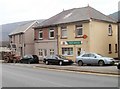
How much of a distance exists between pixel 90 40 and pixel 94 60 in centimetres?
700

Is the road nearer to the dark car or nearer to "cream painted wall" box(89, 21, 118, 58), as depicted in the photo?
"cream painted wall" box(89, 21, 118, 58)

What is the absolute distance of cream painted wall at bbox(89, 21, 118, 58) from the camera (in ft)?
130

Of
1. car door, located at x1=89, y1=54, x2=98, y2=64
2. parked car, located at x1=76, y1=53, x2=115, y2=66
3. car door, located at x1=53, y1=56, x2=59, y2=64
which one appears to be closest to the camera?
parked car, located at x1=76, y1=53, x2=115, y2=66

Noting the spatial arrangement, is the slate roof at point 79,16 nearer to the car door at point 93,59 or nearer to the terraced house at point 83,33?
the terraced house at point 83,33

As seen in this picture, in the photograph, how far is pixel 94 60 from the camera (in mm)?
32594

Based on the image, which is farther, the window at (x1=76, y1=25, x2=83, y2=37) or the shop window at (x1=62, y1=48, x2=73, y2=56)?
the shop window at (x1=62, y1=48, x2=73, y2=56)

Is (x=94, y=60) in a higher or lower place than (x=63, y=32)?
lower

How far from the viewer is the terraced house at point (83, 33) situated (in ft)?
130

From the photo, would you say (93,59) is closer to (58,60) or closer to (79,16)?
(58,60)

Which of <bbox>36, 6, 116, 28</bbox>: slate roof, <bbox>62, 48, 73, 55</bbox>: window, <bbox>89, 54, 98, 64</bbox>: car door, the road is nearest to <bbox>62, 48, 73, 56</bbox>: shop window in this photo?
<bbox>62, 48, 73, 55</bbox>: window

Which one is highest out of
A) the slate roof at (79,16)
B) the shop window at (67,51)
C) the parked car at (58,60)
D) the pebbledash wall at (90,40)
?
the slate roof at (79,16)

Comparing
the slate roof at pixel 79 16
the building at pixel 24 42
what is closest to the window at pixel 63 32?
the slate roof at pixel 79 16

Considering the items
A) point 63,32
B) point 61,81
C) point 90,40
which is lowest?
point 61,81

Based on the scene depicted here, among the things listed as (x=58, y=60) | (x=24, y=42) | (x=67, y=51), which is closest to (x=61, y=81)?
(x=58, y=60)
